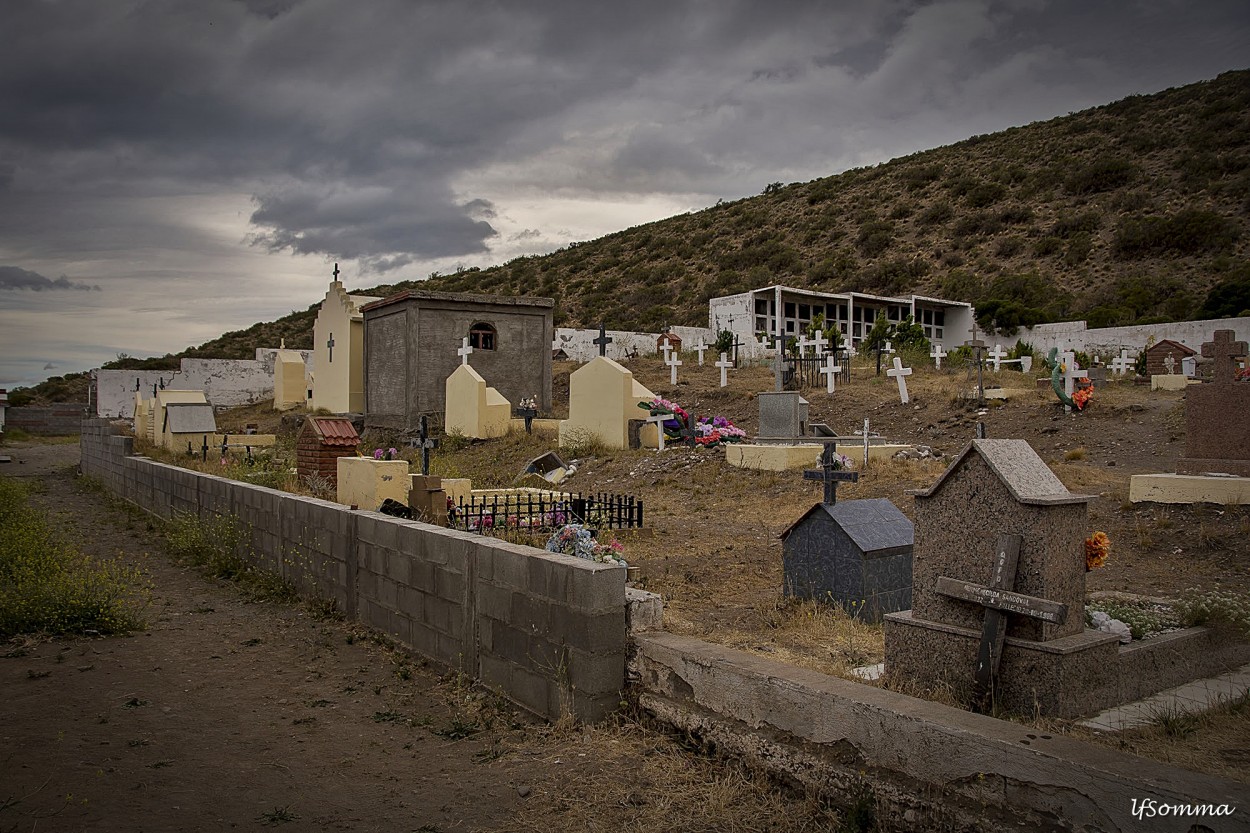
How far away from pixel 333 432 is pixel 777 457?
23.2ft

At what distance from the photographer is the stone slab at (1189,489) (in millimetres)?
9836

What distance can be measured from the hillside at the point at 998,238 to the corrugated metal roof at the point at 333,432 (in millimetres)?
29635

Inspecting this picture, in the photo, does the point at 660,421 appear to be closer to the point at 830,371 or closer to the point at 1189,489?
the point at 830,371

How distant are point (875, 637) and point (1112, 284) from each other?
1513 inches

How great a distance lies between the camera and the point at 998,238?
1802 inches

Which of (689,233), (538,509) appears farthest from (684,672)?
(689,233)

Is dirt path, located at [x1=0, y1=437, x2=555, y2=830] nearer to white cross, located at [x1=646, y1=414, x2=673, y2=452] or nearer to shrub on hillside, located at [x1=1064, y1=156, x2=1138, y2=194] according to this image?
white cross, located at [x1=646, y1=414, x2=673, y2=452]

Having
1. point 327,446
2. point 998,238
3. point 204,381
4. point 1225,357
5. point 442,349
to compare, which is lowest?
point 327,446

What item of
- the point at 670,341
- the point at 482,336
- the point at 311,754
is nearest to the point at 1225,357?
the point at 311,754

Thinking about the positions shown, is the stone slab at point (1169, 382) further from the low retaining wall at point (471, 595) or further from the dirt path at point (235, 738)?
the dirt path at point (235, 738)

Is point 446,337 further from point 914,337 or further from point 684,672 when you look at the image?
point 684,672

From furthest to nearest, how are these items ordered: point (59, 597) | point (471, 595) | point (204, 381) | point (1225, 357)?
1. point (204, 381)
2. point (1225, 357)
3. point (59, 597)
4. point (471, 595)

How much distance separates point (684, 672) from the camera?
441 cm

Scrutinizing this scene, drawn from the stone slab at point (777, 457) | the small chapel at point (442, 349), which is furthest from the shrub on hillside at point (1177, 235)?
the stone slab at point (777, 457)
